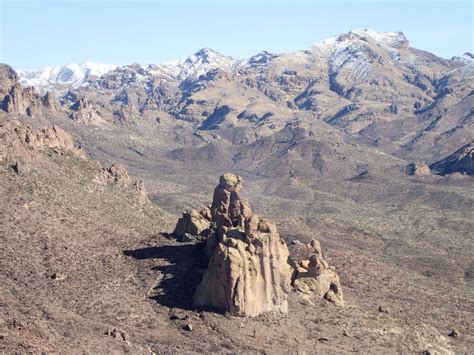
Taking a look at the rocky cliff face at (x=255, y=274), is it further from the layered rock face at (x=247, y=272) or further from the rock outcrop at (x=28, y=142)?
the rock outcrop at (x=28, y=142)

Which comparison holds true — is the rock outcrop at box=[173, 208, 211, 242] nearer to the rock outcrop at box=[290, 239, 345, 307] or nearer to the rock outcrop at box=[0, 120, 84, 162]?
the rock outcrop at box=[290, 239, 345, 307]

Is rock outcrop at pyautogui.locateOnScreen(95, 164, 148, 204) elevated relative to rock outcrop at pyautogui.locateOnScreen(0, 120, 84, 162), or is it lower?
lower

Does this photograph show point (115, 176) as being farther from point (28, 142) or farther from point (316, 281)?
point (316, 281)

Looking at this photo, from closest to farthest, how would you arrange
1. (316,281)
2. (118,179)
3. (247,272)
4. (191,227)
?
1. (247,272)
2. (316,281)
3. (191,227)
4. (118,179)

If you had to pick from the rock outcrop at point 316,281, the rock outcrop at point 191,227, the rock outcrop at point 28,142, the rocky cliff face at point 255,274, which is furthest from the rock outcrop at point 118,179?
the rock outcrop at point 316,281

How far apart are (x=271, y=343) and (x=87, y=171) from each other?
70.9 meters

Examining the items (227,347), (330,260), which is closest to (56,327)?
(227,347)

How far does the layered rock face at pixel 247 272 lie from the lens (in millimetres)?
82750

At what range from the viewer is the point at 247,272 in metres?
83.2

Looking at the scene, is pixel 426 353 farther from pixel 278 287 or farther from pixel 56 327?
pixel 56 327

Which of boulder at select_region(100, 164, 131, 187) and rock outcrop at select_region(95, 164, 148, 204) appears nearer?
rock outcrop at select_region(95, 164, 148, 204)

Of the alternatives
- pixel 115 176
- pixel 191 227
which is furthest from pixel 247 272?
pixel 115 176

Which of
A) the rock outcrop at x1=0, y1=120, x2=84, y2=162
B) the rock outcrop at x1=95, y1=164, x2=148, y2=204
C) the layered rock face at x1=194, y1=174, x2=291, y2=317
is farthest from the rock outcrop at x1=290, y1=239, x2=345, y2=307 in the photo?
the rock outcrop at x1=95, y1=164, x2=148, y2=204

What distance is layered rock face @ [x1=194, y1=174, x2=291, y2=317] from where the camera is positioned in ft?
271
